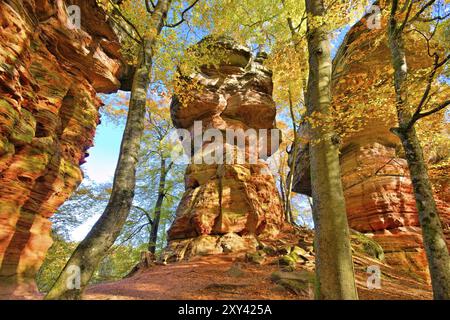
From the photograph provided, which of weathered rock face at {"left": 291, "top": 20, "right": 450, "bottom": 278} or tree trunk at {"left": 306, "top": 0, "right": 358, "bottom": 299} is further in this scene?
weathered rock face at {"left": 291, "top": 20, "right": 450, "bottom": 278}

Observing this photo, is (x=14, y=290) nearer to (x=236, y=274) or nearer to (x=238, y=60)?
(x=236, y=274)

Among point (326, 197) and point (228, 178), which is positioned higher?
point (228, 178)

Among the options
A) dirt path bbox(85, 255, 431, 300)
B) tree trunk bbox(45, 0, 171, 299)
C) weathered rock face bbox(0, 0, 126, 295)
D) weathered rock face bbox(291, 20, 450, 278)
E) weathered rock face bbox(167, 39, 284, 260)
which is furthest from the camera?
weathered rock face bbox(167, 39, 284, 260)

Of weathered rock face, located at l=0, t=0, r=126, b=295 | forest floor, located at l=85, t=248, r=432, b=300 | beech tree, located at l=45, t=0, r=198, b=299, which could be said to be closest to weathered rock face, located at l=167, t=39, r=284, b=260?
forest floor, located at l=85, t=248, r=432, b=300

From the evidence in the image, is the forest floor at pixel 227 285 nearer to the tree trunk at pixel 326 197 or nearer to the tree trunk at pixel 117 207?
the tree trunk at pixel 117 207

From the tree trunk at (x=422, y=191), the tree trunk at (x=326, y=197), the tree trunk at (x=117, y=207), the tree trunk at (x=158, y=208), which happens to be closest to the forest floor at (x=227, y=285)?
the tree trunk at (x=117, y=207)

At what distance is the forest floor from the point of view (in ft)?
18.1

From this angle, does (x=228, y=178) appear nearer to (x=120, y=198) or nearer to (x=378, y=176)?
(x=378, y=176)

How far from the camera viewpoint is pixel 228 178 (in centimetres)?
1254

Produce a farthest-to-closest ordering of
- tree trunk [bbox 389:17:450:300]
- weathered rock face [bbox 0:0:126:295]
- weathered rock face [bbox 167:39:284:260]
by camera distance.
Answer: weathered rock face [bbox 167:39:284:260] < weathered rock face [bbox 0:0:126:295] < tree trunk [bbox 389:17:450:300]

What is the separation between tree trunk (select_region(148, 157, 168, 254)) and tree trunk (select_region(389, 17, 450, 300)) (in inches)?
572

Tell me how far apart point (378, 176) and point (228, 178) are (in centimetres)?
684

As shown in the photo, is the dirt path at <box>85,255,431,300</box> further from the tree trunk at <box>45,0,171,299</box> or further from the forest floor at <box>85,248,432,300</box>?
the tree trunk at <box>45,0,171,299</box>

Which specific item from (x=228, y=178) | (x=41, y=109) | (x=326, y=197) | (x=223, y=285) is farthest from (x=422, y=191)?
(x=41, y=109)
